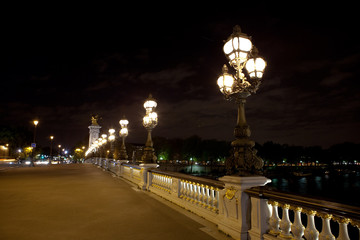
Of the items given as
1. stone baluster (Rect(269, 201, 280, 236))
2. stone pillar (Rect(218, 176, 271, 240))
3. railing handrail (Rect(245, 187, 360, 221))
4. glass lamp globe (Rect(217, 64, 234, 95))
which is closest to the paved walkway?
stone pillar (Rect(218, 176, 271, 240))

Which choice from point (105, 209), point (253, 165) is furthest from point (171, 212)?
point (253, 165)

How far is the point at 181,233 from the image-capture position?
6.05 metres

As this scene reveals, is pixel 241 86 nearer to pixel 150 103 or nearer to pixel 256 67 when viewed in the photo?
pixel 256 67

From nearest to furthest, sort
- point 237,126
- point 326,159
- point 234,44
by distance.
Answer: point 237,126 < point 234,44 < point 326,159

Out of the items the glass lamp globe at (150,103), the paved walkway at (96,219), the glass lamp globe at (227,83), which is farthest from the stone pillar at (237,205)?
the glass lamp globe at (150,103)

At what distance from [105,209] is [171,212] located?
2.19m

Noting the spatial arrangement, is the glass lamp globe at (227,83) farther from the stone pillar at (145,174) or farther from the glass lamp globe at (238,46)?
the stone pillar at (145,174)

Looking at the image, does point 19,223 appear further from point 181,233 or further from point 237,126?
point 237,126

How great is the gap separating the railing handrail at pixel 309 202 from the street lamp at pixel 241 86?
675mm

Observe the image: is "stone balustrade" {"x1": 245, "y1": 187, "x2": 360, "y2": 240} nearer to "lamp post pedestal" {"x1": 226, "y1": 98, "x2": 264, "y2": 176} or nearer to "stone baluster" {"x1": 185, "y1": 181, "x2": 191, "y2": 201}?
"lamp post pedestal" {"x1": 226, "y1": 98, "x2": 264, "y2": 176}

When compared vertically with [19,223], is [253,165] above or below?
above

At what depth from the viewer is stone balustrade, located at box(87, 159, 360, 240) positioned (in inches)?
148

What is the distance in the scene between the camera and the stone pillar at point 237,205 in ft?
18.2

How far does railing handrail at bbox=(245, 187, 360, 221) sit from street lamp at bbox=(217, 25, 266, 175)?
2.21 feet
